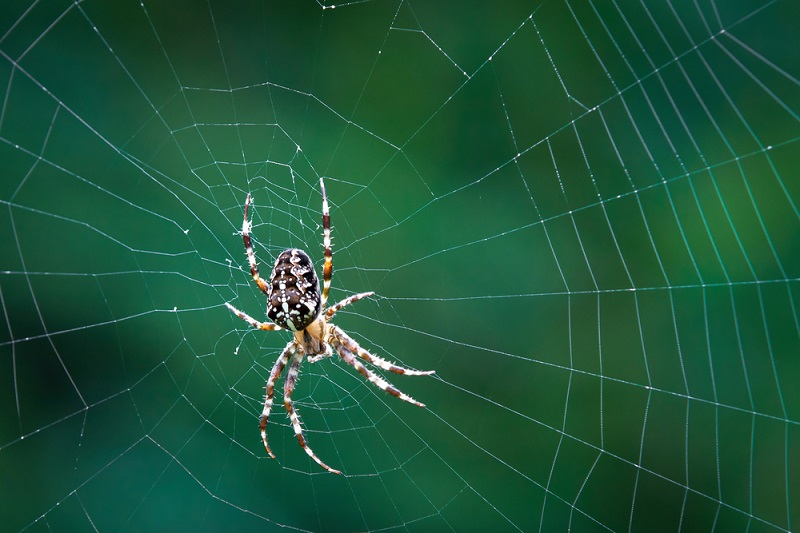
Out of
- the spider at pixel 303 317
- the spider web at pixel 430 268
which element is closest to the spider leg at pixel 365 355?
the spider at pixel 303 317

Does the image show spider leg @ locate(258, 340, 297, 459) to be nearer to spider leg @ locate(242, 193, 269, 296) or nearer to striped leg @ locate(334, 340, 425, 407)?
striped leg @ locate(334, 340, 425, 407)

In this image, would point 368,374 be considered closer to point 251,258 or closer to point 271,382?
point 271,382

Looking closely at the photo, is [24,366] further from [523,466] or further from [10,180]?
[523,466]

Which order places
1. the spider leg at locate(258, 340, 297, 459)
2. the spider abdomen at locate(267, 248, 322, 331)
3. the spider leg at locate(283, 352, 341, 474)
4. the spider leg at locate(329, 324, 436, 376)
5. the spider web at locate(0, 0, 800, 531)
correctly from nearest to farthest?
the spider abdomen at locate(267, 248, 322, 331), the spider leg at locate(329, 324, 436, 376), the spider leg at locate(283, 352, 341, 474), the spider leg at locate(258, 340, 297, 459), the spider web at locate(0, 0, 800, 531)

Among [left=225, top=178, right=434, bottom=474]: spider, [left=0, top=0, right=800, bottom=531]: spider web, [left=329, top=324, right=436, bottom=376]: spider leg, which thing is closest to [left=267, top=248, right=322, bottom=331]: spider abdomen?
[left=225, top=178, right=434, bottom=474]: spider

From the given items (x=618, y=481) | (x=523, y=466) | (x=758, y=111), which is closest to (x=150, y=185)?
(x=523, y=466)

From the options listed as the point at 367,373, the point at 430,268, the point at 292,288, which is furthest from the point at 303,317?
the point at 430,268

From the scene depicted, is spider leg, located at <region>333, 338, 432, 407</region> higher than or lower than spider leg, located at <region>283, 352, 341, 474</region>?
higher
